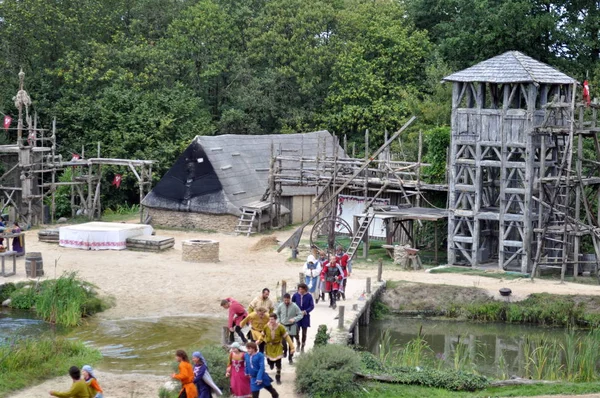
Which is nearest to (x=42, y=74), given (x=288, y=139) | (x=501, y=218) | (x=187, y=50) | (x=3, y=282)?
(x=187, y=50)

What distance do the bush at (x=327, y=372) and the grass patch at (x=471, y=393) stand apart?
1.31 feet

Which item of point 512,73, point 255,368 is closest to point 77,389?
point 255,368

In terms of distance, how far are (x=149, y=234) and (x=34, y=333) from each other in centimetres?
1296

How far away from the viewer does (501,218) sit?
3659 centimetres

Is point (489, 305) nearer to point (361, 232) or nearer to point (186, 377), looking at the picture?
point (361, 232)

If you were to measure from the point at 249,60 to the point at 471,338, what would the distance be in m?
30.0

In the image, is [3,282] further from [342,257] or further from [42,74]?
[42,74]

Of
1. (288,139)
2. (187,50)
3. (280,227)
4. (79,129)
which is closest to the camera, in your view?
(280,227)

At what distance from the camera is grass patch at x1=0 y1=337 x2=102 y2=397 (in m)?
22.8

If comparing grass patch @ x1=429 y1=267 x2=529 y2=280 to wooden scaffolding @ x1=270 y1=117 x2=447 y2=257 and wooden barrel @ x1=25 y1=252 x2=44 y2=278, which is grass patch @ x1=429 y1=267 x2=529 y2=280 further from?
wooden barrel @ x1=25 y1=252 x2=44 y2=278

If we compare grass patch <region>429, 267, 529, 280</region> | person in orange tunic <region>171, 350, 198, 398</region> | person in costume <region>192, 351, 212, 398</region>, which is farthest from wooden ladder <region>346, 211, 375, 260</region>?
person in orange tunic <region>171, 350, 198, 398</region>

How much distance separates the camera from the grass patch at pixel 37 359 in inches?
899

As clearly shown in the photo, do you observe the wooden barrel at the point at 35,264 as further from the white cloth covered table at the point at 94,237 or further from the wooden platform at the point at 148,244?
the wooden platform at the point at 148,244

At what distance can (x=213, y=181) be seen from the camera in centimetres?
4503
